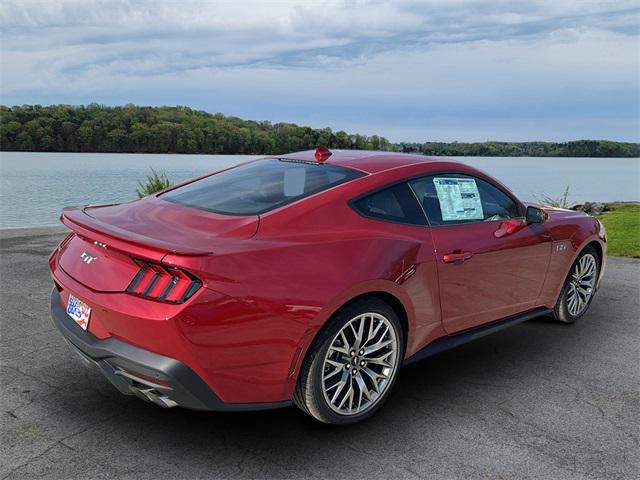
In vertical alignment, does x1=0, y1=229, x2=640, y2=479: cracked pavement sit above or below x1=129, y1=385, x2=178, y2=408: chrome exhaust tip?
below

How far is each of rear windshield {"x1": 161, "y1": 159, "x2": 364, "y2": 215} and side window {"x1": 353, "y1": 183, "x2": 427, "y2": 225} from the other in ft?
0.66

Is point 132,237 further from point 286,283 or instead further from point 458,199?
point 458,199

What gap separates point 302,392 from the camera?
306cm

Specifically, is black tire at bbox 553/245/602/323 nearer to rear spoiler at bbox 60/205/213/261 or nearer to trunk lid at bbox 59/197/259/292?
trunk lid at bbox 59/197/259/292

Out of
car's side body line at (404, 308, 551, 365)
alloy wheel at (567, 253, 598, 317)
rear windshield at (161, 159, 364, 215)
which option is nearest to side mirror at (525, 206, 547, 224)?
car's side body line at (404, 308, 551, 365)

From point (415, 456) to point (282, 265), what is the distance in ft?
4.00

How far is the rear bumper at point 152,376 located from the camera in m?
2.67

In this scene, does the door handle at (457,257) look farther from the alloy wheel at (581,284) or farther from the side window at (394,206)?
the alloy wheel at (581,284)

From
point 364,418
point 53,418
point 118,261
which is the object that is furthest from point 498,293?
point 53,418

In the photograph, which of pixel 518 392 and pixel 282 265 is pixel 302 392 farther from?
pixel 518 392

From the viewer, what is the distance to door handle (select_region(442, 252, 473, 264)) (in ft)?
12.1

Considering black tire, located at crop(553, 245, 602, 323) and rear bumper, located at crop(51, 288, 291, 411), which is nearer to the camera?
rear bumper, located at crop(51, 288, 291, 411)

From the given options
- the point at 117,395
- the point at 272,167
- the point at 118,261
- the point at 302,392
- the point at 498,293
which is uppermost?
the point at 272,167

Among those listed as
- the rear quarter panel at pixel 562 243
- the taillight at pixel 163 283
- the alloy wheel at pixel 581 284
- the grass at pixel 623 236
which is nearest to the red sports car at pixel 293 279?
the taillight at pixel 163 283
